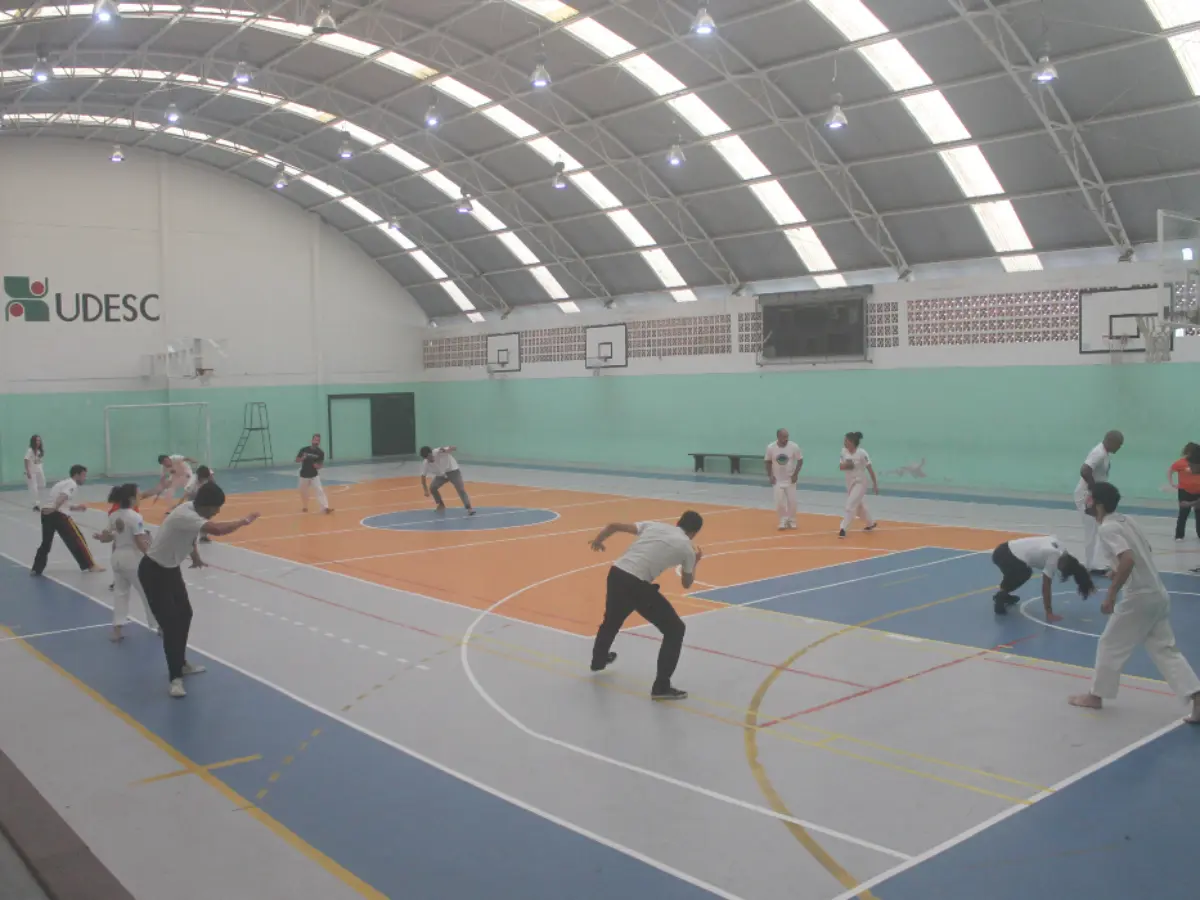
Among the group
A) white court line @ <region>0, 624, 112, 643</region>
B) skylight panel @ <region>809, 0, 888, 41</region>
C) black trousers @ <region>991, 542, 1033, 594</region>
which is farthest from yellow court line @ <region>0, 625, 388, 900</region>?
skylight panel @ <region>809, 0, 888, 41</region>

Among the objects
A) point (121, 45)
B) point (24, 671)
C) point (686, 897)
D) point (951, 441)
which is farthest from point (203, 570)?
point (951, 441)

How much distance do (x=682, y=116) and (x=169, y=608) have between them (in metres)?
21.4

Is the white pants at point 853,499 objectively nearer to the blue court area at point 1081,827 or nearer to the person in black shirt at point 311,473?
the blue court area at point 1081,827

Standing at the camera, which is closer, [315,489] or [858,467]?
[858,467]

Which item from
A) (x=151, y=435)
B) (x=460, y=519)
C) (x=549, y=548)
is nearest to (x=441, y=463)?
(x=460, y=519)

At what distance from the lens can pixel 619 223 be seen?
3328cm

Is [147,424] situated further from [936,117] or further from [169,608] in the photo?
[169,608]

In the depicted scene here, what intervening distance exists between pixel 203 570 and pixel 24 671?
5926mm

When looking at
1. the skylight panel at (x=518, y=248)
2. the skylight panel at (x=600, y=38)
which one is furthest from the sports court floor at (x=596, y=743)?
the skylight panel at (x=518, y=248)

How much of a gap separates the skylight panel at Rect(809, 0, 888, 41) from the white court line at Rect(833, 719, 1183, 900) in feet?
58.3

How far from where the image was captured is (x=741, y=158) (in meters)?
28.5

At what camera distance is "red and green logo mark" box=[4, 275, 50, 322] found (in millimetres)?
33156

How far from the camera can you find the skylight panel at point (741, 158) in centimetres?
2809

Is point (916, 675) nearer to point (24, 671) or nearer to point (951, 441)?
point (24, 671)
